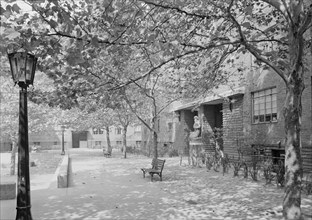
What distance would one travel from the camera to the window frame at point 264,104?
51.3 feet

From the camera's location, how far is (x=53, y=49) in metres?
6.31

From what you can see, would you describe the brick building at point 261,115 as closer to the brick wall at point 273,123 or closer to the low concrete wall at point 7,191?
the brick wall at point 273,123

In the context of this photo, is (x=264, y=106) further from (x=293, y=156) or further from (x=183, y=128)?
(x=183, y=128)

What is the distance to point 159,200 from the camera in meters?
9.22

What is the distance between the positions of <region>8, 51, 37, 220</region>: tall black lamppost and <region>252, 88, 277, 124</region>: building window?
1210cm

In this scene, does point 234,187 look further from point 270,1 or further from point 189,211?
point 270,1

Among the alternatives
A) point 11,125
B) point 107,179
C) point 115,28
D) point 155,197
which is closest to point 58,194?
point 155,197

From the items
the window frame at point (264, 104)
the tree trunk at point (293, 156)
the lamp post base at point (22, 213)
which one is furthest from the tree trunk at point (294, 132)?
the window frame at point (264, 104)

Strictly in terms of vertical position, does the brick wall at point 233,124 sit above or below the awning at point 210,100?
below

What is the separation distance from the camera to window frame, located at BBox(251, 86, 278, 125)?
1563cm

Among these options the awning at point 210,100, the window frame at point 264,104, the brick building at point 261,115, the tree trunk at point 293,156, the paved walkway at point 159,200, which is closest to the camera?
the tree trunk at point 293,156

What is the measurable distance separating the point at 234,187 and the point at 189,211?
3.68 meters

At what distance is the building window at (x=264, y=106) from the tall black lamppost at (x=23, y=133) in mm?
12095

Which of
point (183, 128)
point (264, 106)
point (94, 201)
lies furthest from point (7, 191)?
point (183, 128)
